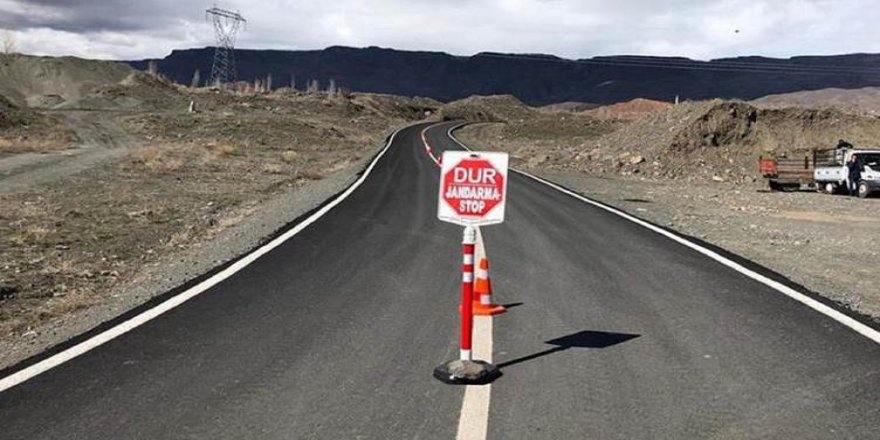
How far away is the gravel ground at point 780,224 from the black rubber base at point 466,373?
14.6ft

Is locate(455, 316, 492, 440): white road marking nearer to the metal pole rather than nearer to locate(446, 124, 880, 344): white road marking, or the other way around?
the metal pole

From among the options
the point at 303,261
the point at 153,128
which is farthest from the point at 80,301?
the point at 153,128

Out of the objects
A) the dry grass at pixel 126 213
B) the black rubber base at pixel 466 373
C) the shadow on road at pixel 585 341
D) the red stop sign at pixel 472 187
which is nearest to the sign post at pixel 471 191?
the red stop sign at pixel 472 187

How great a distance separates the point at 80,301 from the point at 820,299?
310 inches

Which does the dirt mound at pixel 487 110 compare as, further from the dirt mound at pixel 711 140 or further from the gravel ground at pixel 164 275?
the gravel ground at pixel 164 275

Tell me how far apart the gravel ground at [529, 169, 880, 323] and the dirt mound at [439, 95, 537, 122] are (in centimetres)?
8632

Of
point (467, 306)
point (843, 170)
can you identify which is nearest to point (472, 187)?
point (467, 306)

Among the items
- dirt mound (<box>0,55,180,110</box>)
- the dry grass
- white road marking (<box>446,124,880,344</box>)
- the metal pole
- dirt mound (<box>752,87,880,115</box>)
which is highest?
dirt mound (<box>752,87,880,115</box>)

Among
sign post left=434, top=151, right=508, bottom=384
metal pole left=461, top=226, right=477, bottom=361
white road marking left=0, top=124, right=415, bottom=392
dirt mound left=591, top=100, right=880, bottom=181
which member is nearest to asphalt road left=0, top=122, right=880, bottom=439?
white road marking left=0, top=124, right=415, bottom=392

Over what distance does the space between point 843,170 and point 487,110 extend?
10351 centimetres

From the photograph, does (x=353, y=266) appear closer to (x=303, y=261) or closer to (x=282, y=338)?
(x=303, y=261)

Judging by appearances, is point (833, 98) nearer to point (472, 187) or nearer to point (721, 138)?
point (721, 138)

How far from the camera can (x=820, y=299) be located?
856cm

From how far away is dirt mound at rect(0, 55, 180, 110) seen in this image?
76.6m
